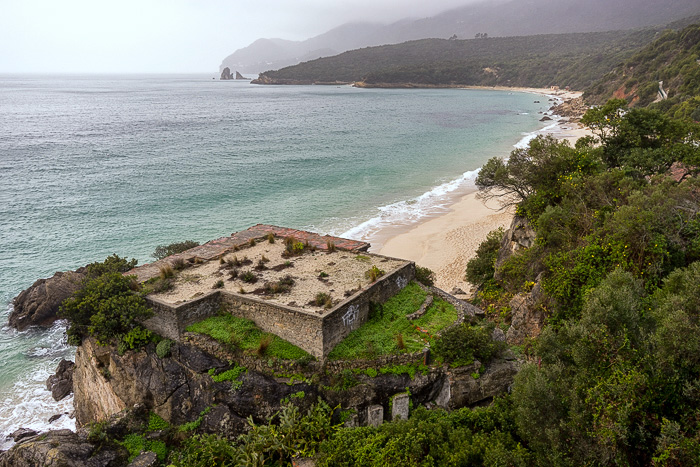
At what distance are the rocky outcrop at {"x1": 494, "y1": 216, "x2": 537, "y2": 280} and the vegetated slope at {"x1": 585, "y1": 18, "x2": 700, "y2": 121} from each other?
2770 cm

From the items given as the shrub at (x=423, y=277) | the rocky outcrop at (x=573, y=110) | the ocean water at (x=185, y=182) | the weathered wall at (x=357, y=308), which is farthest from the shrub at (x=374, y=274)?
the rocky outcrop at (x=573, y=110)

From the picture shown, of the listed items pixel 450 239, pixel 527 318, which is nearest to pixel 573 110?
pixel 450 239

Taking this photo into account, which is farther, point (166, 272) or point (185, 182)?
point (185, 182)

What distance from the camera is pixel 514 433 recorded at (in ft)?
30.2

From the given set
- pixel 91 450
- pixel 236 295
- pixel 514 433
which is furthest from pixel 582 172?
pixel 91 450

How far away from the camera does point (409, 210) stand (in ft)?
121

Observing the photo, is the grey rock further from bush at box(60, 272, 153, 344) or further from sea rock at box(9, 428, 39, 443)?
sea rock at box(9, 428, 39, 443)

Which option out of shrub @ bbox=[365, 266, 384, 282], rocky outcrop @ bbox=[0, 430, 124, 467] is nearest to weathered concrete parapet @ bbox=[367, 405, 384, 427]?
shrub @ bbox=[365, 266, 384, 282]

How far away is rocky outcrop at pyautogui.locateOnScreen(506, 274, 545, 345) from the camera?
14.9 meters

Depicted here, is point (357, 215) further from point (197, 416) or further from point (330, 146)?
point (330, 146)

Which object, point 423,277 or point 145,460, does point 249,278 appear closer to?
point 145,460

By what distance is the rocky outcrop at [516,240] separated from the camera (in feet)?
59.3

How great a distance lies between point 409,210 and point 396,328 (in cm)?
2404

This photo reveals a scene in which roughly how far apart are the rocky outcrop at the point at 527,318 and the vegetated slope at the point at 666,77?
3123cm
